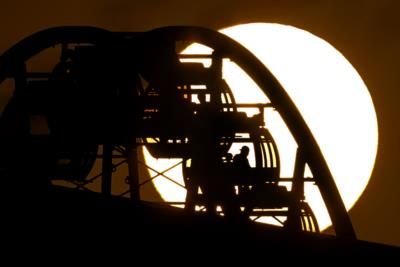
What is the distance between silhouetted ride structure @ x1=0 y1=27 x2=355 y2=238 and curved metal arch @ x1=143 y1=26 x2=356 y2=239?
81 millimetres

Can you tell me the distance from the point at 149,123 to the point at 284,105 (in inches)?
152

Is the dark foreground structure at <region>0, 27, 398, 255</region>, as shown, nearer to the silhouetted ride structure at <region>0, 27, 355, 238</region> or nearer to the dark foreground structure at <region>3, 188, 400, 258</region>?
the silhouetted ride structure at <region>0, 27, 355, 238</region>

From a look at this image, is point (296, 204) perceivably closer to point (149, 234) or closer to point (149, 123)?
point (149, 123)

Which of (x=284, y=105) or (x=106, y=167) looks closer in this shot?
(x=106, y=167)

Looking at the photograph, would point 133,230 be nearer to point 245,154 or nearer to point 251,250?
point 251,250

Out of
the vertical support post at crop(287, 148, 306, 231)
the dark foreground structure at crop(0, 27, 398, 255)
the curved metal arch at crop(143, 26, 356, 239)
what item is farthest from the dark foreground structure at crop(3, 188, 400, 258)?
the curved metal arch at crop(143, 26, 356, 239)

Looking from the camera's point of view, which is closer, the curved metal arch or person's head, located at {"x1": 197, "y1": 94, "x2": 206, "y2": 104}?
person's head, located at {"x1": 197, "y1": 94, "x2": 206, "y2": 104}

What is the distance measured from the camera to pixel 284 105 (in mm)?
19406

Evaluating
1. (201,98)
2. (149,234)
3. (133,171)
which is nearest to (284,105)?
(201,98)

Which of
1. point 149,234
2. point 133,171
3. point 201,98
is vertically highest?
point 201,98

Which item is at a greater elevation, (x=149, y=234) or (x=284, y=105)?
(x=284, y=105)

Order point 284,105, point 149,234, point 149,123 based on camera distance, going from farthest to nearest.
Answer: point 284,105 < point 149,123 < point 149,234

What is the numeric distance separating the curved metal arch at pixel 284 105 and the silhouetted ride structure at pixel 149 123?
8 cm

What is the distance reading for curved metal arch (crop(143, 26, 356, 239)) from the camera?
752 inches
